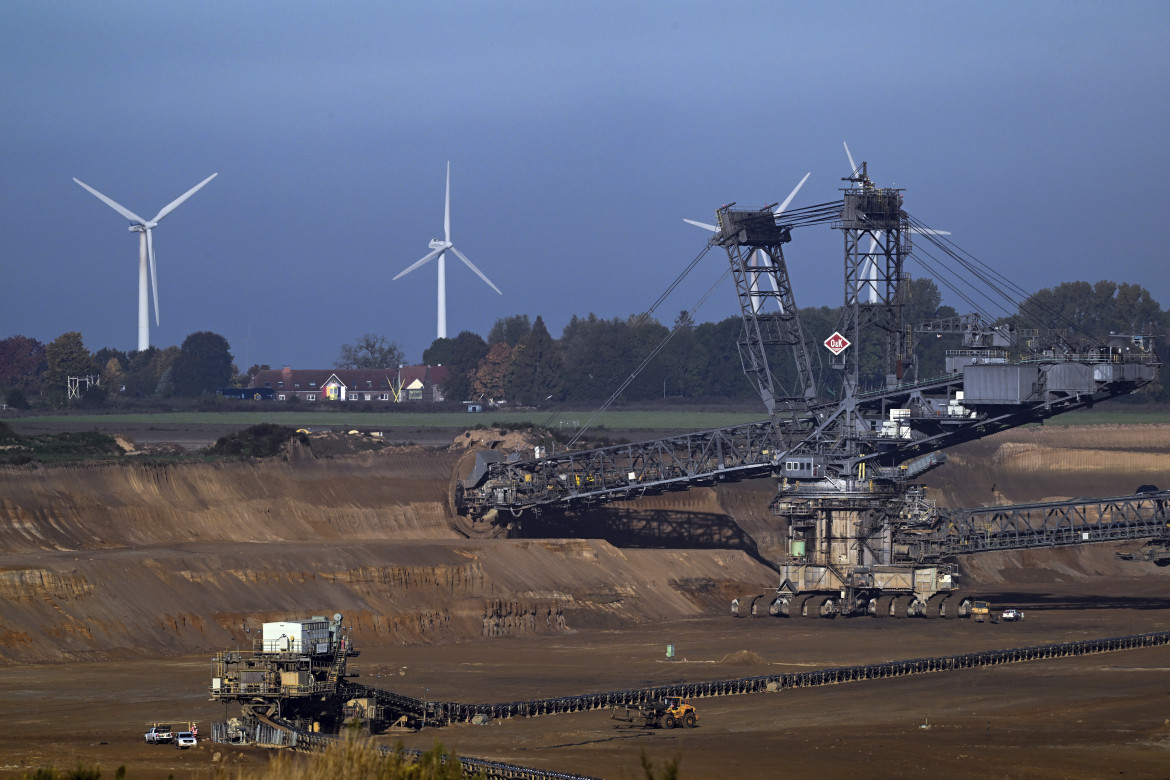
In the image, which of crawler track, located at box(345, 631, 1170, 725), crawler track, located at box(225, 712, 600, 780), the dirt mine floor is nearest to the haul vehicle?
the dirt mine floor

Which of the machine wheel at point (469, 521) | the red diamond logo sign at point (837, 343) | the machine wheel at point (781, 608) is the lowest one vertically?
the machine wheel at point (781, 608)

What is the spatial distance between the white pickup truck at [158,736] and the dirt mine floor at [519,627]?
1.03m

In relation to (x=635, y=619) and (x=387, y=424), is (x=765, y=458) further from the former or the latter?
(x=387, y=424)

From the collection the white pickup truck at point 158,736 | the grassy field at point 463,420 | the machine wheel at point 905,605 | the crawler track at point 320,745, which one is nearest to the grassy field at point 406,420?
the grassy field at point 463,420

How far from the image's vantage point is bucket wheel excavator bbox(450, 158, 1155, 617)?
88.3 meters

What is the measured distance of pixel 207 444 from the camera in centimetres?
14300

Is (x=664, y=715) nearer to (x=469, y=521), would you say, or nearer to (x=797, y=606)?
(x=797, y=606)

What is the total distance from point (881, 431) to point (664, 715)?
136 feet

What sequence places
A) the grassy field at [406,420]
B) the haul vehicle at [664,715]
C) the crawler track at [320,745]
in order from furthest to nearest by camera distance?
the grassy field at [406,420] < the haul vehicle at [664,715] < the crawler track at [320,745]

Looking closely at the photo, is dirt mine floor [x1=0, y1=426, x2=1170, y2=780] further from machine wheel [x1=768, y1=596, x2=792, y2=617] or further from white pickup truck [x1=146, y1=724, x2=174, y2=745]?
machine wheel [x1=768, y1=596, x2=792, y2=617]

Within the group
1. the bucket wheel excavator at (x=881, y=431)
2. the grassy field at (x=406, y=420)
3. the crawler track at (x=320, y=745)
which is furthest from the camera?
the grassy field at (x=406, y=420)

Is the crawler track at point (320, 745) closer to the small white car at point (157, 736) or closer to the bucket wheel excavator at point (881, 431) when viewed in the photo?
the small white car at point (157, 736)

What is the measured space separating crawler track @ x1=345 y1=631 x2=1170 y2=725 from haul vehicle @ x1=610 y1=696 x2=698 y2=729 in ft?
3.26

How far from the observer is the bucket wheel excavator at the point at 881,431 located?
290ft
